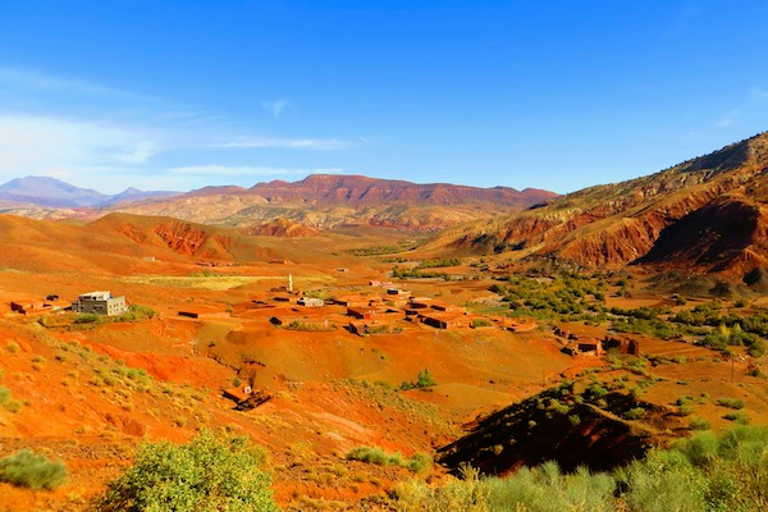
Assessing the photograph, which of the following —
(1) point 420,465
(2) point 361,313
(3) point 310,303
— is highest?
(1) point 420,465

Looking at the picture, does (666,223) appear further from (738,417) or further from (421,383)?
(738,417)

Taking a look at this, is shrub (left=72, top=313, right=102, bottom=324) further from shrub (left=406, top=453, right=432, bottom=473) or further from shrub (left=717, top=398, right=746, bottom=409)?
shrub (left=717, top=398, right=746, bottom=409)

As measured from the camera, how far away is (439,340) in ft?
143

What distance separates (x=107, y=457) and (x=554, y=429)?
16129mm

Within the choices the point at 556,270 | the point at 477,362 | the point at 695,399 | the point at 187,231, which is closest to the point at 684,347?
the point at 477,362

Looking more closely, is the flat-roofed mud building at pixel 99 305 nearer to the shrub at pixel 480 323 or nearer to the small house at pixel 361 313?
the small house at pixel 361 313

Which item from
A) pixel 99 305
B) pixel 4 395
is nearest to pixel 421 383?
pixel 4 395

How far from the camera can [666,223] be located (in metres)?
107

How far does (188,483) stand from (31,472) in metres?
3.85

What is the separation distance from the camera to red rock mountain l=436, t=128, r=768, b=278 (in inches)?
3273

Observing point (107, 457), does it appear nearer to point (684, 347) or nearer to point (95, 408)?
point (95, 408)

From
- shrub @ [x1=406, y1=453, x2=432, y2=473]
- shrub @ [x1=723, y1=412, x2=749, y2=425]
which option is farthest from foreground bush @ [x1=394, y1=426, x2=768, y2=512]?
shrub @ [x1=723, y1=412, x2=749, y2=425]

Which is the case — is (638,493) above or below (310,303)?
above

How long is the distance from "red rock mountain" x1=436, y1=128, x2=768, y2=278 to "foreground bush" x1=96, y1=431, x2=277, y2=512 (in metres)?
89.2
